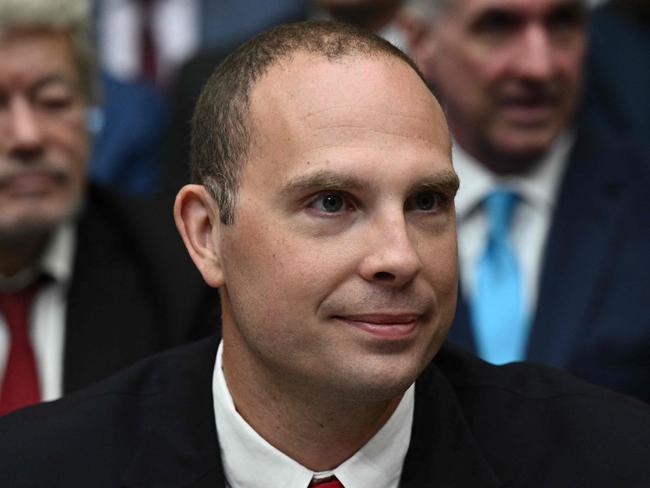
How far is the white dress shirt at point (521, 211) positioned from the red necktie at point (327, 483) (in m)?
1.46

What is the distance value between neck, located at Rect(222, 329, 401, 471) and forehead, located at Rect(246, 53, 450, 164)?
0.47 m

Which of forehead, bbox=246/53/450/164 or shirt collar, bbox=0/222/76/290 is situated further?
shirt collar, bbox=0/222/76/290

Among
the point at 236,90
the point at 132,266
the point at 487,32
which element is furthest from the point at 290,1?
the point at 236,90

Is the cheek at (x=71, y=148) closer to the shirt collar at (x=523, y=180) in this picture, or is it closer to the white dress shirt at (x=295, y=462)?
the shirt collar at (x=523, y=180)

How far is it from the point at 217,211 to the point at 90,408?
501 millimetres

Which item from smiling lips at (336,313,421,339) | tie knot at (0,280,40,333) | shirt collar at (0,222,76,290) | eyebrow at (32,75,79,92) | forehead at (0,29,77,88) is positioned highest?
smiling lips at (336,313,421,339)

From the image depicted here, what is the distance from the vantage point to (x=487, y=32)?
4.29 m

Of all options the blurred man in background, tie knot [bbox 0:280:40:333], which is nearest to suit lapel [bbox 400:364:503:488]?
the blurred man in background

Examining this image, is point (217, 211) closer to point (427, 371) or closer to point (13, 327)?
point (427, 371)

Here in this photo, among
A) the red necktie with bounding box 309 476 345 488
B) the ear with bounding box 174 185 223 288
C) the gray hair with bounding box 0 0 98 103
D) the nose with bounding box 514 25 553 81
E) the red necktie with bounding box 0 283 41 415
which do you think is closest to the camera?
the red necktie with bounding box 309 476 345 488

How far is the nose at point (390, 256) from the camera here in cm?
240

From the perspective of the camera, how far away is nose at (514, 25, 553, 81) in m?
4.17

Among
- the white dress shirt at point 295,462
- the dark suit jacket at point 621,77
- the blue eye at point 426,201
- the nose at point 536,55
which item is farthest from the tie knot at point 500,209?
the blue eye at point 426,201

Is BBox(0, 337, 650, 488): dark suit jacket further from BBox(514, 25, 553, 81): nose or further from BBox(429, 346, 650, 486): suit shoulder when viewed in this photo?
BBox(514, 25, 553, 81): nose
